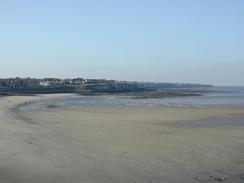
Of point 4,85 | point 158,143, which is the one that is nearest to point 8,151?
point 158,143

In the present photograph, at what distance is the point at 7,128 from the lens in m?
24.1

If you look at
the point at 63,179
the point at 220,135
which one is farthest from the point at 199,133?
the point at 63,179

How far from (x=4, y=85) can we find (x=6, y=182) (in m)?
112

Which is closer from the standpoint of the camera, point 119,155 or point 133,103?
point 119,155

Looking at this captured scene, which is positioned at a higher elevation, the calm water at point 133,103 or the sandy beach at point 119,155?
the sandy beach at point 119,155

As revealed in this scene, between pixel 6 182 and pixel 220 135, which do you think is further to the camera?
pixel 220 135

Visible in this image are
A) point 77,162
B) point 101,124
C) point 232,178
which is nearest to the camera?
point 232,178

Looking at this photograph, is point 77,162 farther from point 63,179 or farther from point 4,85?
point 4,85

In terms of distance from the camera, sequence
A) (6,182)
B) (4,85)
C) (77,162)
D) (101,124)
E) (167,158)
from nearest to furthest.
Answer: (6,182) < (77,162) < (167,158) < (101,124) < (4,85)

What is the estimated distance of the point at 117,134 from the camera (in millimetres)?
22797

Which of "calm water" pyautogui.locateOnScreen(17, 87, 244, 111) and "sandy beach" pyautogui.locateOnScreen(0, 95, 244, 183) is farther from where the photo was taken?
"calm water" pyautogui.locateOnScreen(17, 87, 244, 111)

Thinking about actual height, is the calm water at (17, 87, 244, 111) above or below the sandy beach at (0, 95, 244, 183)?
below

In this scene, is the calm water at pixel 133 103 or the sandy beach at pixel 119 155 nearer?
the sandy beach at pixel 119 155

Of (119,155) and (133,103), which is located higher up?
(119,155)
